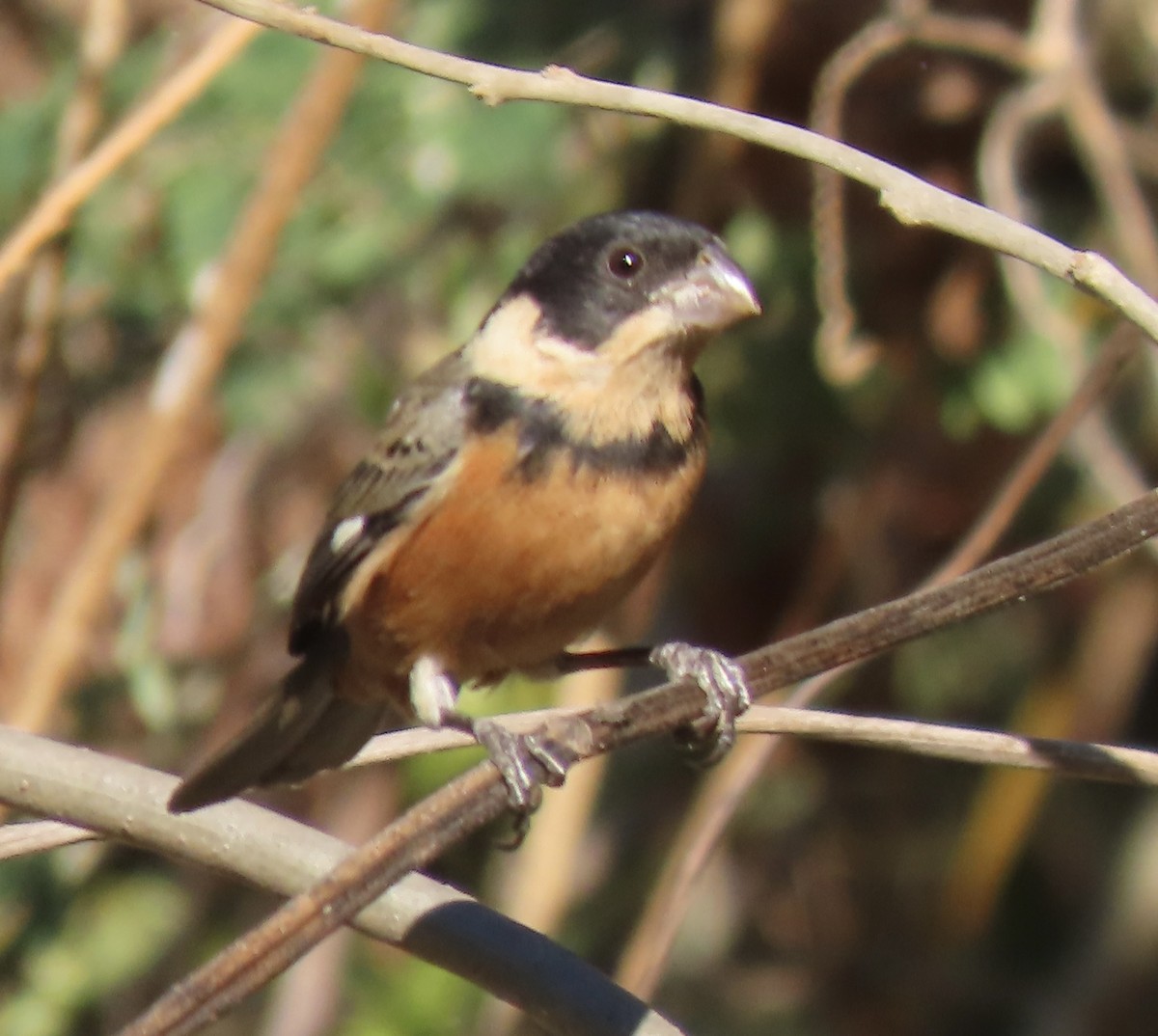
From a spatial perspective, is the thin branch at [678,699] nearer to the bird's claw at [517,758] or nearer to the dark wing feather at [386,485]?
the bird's claw at [517,758]

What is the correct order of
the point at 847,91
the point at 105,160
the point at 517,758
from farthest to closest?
1. the point at 847,91
2. the point at 105,160
3. the point at 517,758

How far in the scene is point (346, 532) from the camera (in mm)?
3455

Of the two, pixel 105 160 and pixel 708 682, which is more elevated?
pixel 105 160

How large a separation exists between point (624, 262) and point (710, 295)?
0.18 m

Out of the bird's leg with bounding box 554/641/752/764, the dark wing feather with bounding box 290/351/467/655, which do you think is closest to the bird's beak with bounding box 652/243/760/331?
the dark wing feather with bounding box 290/351/467/655

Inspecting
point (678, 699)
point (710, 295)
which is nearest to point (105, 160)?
point (710, 295)

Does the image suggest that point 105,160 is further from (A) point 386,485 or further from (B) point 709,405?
(B) point 709,405

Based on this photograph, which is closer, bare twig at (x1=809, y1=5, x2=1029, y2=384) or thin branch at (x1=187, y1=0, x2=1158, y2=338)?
thin branch at (x1=187, y1=0, x2=1158, y2=338)

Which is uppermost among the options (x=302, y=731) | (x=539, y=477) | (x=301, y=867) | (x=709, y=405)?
(x=709, y=405)

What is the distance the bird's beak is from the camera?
10.1 ft

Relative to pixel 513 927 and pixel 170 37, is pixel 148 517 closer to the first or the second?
pixel 170 37

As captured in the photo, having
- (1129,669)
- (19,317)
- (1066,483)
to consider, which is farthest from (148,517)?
(1129,669)

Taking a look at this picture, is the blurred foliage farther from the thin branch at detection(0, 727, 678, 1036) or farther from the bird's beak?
the thin branch at detection(0, 727, 678, 1036)

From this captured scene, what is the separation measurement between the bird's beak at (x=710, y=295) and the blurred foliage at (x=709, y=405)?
882 mm
